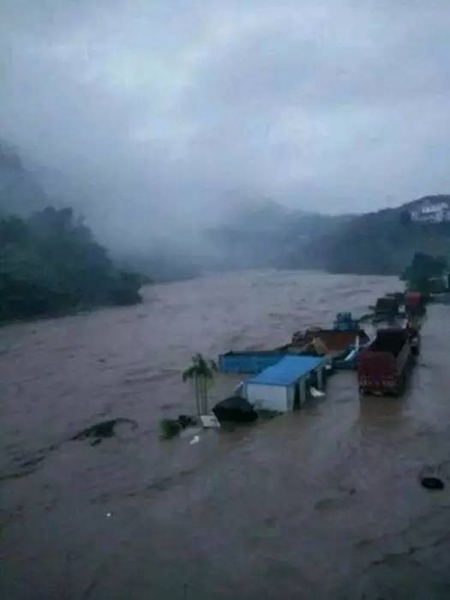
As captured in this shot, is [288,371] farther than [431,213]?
No

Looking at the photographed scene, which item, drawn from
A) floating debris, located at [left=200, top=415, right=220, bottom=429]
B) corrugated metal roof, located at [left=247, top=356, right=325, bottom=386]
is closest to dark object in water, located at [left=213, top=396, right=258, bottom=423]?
floating debris, located at [left=200, top=415, right=220, bottom=429]

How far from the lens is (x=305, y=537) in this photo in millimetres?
9859

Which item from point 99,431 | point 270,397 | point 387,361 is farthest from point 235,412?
point 387,361

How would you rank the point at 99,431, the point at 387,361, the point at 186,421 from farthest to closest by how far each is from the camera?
the point at 387,361 → the point at 99,431 → the point at 186,421

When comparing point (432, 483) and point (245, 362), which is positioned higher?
point (245, 362)

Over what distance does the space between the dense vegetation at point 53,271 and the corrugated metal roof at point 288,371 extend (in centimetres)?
3244

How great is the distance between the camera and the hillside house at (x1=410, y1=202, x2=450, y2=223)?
90938mm

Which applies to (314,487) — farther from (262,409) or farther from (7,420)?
(7,420)

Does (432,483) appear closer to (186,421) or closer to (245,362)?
(186,421)

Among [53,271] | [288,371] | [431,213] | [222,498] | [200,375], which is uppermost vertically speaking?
[431,213]

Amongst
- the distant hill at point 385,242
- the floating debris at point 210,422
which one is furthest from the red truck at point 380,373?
the distant hill at point 385,242

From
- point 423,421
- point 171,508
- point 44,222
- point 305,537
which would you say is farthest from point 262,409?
point 44,222

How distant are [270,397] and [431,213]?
86.0 m

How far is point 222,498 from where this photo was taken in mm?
11656
